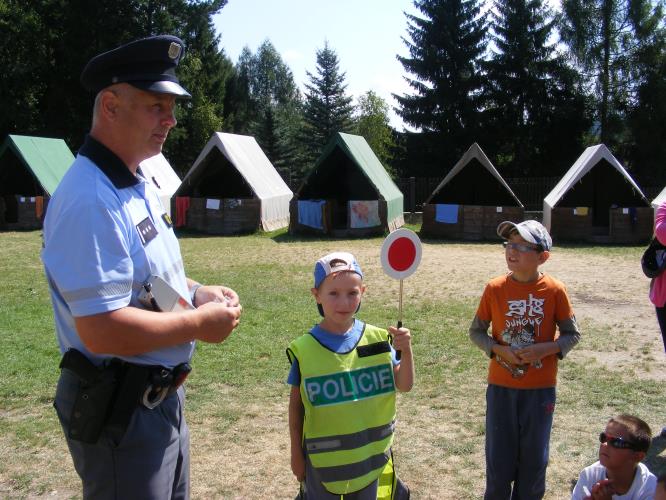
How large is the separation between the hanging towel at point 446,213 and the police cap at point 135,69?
53.9 ft

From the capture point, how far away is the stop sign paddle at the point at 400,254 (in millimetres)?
2963

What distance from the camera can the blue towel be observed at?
19016mm

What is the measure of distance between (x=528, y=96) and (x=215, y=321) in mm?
A: 34707

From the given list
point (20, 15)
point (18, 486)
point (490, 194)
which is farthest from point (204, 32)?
point (18, 486)

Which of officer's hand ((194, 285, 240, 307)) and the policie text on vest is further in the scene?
the policie text on vest

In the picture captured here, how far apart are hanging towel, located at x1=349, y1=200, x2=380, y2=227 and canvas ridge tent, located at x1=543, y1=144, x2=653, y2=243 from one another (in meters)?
5.03

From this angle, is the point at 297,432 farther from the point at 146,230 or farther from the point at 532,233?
the point at 532,233

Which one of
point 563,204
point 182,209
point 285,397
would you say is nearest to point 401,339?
point 285,397

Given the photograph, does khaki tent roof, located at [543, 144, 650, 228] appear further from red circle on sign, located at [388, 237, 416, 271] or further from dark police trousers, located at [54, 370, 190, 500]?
dark police trousers, located at [54, 370, 190, 500]

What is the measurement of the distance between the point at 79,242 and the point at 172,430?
733 millimetres

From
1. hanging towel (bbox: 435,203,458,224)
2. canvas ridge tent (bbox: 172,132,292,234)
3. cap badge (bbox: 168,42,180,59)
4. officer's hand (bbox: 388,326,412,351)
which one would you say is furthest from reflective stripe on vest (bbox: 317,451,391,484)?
canvas ridge tent (bbox: 172,132,292,234)

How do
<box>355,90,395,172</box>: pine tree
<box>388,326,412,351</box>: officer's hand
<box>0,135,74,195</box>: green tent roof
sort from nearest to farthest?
1. <box>388,326,412,351</box>: officer's hand
2. <box>0,135,74,195</box>: green tent roof
3. <box>355,90,395,172</box>: pine tree

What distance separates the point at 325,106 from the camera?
46.7 meters

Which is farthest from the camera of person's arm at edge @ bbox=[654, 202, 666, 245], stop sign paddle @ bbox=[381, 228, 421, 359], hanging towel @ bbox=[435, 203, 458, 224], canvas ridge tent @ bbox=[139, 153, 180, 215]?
canvas ridge tent @ bbox=[139, 153, 180, 215]
